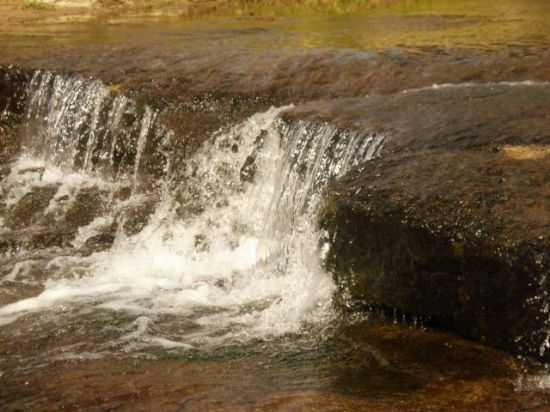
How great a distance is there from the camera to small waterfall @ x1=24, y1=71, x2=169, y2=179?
931cm

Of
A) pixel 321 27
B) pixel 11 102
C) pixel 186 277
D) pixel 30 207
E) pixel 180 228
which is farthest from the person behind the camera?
pixel 321 27

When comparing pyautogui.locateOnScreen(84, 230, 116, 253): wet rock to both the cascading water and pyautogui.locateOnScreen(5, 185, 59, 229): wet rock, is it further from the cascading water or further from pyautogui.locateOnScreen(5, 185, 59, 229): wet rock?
pyautogui.locateOnScreen(5, 185, 59, 229): wet rock

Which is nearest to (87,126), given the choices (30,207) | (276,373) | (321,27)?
(30,207)

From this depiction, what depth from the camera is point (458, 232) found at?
457 centimetres

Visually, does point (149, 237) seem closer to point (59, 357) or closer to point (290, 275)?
point (290, 275)

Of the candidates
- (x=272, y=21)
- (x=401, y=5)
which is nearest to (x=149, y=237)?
(x=272, y=21)

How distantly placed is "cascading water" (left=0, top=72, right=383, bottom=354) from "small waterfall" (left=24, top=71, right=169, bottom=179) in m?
0.02

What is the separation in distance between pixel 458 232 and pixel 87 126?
6258mm

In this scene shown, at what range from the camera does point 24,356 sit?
5.16 m

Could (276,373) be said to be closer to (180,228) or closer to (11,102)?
(180,228)

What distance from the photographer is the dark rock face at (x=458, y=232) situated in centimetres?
441

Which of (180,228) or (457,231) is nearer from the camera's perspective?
(457,231)

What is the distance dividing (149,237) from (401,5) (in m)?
13.0

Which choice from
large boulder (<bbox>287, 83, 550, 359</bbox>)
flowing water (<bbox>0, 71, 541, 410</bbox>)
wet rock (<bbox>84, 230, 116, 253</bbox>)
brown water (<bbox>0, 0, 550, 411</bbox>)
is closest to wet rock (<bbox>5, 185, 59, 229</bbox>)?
flowing water (<bbox>0, 71, 541, 410</bbox>)
